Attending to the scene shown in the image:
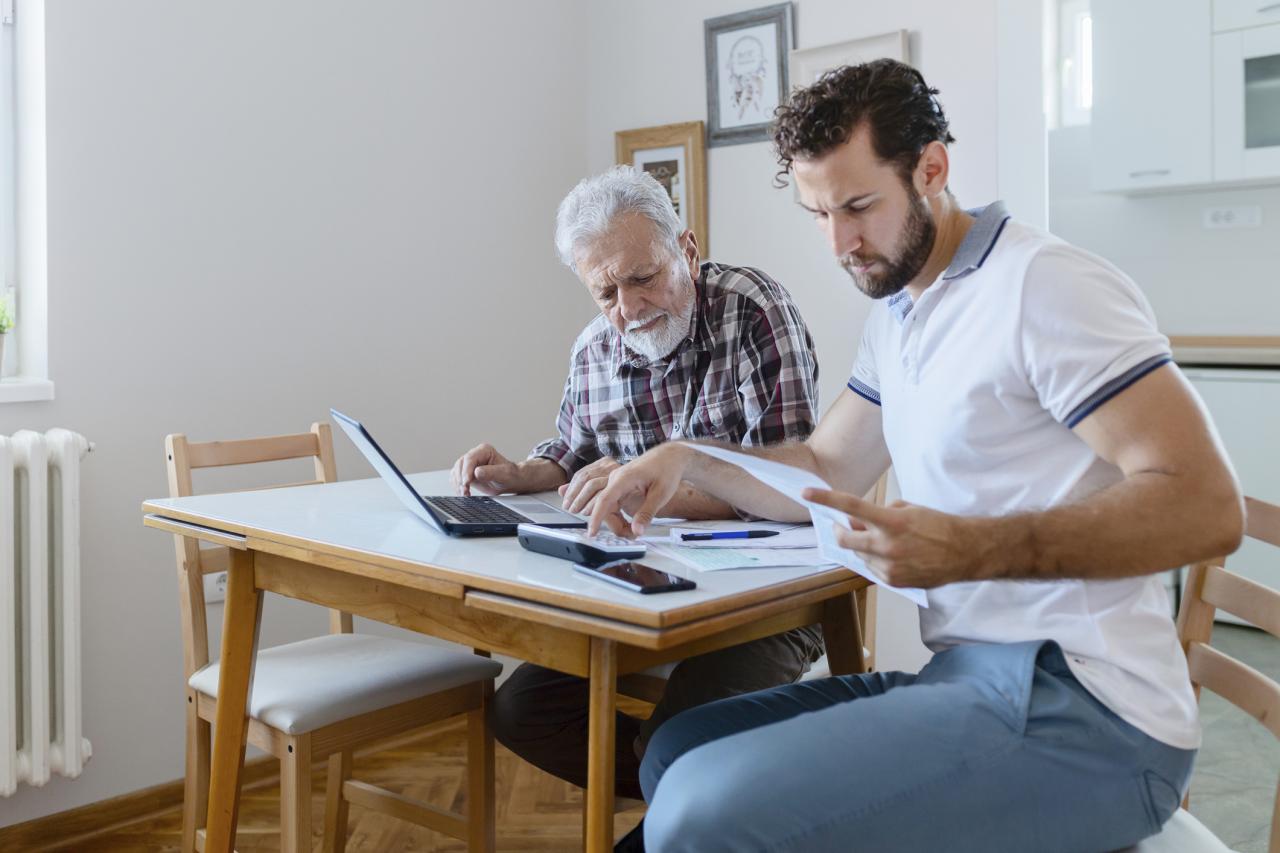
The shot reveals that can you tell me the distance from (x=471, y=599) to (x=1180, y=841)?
79cm

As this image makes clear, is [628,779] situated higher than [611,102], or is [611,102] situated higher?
[611,102]

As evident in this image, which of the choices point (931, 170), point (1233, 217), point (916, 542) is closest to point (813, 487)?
point (916, 542)

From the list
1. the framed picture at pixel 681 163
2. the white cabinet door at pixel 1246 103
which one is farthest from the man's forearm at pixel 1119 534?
the white cabinet door at pixel 1246 103

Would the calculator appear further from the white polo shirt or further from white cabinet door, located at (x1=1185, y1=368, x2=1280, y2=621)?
white cabinet door, located at (x1=1185, y1=368, x2=1280, y2=621)

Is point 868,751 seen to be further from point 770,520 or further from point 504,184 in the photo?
point 504,184

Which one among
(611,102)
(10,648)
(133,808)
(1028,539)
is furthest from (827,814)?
(611,102)

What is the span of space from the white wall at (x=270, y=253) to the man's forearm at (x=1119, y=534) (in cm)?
204

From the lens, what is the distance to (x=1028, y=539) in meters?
1.09

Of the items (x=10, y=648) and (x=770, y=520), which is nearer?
(x=770, y=520)

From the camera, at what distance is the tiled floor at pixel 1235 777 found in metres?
2.39

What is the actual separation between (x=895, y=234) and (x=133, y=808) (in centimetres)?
214

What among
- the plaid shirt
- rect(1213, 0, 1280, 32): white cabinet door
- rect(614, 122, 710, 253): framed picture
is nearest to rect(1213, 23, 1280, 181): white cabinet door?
rect(1213, 0, 1280, 32): white cabinet door

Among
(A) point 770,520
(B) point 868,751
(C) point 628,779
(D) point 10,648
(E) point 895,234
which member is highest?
(E) point 895,234

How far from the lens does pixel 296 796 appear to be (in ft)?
5.80
